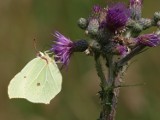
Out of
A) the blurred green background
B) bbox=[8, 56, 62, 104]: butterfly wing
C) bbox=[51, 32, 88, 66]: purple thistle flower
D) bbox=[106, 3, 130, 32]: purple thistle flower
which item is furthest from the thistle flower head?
the blurred green background

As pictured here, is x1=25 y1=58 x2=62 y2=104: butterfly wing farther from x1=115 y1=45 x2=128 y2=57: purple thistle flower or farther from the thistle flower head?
x1=115 y1=45 x2=128 y2=57: purple thistle flower

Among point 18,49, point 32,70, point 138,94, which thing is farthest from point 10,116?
point 32,70

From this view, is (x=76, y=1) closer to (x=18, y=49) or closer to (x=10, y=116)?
(x=18, y=49)

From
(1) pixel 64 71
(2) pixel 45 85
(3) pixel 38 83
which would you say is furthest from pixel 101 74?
(1) pixel 64 71

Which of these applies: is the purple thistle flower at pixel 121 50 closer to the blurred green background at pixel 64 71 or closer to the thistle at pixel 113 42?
the thistle at pixel 113 42

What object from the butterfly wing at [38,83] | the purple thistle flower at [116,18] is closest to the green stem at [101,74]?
the purple thistle flower at [116,18]
